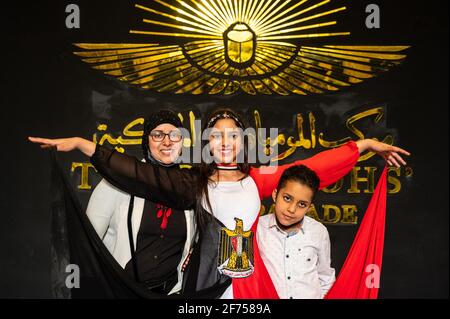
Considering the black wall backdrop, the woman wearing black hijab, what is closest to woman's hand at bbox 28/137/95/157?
the woman wearing black hijab

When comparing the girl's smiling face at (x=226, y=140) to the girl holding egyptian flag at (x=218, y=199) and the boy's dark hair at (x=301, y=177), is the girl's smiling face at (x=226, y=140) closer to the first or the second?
the girl holding egyptian flag at (x=218, y=199)

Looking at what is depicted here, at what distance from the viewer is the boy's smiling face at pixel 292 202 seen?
10.8 ft

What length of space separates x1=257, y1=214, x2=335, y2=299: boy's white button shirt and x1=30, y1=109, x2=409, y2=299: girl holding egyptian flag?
0.26 feet

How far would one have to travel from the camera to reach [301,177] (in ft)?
10.8

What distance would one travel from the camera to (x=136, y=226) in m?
3.30

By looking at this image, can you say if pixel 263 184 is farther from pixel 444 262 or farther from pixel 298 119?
pixel 444 262

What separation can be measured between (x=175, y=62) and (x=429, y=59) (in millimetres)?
1558

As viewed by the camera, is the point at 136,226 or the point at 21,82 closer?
the point at 136,226

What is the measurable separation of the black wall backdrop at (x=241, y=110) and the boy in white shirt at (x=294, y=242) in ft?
1.62

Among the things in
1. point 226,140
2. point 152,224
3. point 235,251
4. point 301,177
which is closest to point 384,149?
point 301,177

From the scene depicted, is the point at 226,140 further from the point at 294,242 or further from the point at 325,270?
the point at 325,270

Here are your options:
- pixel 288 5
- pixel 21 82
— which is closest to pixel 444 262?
pixel 288 5
